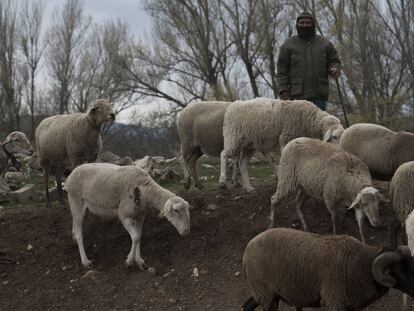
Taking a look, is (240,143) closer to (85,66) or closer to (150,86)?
(150,86)

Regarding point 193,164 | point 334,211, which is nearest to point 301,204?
point 334,211

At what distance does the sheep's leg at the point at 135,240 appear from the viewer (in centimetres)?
854

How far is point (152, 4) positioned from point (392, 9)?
38.0ft

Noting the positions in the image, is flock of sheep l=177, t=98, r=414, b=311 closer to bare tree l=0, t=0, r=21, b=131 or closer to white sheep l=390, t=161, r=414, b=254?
white sheep l=390, t=161, r=414, b=254

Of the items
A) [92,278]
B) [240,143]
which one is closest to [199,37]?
[240,143]

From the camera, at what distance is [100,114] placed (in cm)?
1086

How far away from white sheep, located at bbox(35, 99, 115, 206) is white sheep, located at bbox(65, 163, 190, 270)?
5.35 feet

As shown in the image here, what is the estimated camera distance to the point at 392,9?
24.6 meters

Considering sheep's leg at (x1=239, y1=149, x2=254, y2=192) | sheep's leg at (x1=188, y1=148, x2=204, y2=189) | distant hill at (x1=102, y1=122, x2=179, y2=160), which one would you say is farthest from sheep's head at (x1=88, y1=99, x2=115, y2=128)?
distant hill at (x1=102, y1=122, x2=179, y2=160)

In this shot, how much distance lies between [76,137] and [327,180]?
4.72 m

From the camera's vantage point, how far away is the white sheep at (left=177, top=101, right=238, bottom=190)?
1066cm

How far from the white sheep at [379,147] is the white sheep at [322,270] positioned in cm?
285

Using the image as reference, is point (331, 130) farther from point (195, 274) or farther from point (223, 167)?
point (195, 274)

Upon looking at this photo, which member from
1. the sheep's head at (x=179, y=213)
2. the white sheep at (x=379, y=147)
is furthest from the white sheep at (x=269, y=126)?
the sheep's head at (x=179, y=213)
